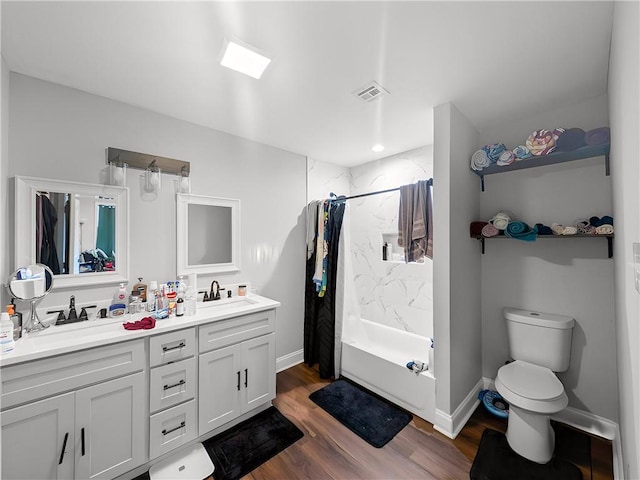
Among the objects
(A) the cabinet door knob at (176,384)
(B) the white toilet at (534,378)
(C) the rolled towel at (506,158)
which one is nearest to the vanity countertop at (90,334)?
(A) the cabinet door knob at (176,384)

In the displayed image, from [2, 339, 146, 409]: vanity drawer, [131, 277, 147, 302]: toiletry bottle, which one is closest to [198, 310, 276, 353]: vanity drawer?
[2, 339, 146, 409]: vanity drawer

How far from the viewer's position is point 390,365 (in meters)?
2.26

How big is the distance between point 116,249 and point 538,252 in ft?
10.6

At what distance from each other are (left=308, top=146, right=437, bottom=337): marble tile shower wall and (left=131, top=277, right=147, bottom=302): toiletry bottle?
6.28ft

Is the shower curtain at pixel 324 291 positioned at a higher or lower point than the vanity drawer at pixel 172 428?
higher

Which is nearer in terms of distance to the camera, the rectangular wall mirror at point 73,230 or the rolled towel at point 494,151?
the rectangular wall mirror at point 73,230

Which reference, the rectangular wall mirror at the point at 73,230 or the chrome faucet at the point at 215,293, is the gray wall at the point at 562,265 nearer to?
the chrome faucet at the point at 215,293

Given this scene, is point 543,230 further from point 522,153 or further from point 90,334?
point 90,334

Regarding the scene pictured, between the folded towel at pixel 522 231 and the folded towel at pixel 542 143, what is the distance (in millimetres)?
519

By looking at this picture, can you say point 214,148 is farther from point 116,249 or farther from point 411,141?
point 411,141

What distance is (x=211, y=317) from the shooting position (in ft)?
6.03

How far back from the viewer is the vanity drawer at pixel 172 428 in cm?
161

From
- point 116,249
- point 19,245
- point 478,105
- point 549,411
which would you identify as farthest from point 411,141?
point 19,245

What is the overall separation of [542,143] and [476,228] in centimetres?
72
